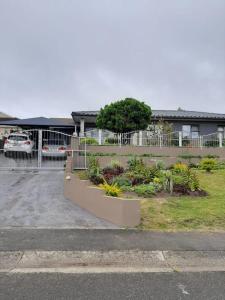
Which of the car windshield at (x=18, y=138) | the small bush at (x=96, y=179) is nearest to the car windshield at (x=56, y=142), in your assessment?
the car windshield at (x=18, y=138)

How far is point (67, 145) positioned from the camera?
16.5 m

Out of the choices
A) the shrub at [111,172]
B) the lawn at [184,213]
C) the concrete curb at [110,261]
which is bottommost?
the concrete curb at [110,261]

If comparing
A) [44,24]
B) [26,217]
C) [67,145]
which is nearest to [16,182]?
[26,217]

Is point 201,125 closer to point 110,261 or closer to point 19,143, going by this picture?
point 19,143

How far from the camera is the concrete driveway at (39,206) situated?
7.31 m

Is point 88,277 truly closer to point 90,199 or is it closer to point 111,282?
point 111,282

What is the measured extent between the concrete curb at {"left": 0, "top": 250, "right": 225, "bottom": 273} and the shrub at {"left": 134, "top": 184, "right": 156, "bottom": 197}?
3463mm

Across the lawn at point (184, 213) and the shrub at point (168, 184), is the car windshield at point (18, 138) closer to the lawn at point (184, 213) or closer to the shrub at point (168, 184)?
the shrub at point (168, 184)

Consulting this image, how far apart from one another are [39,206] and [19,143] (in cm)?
942

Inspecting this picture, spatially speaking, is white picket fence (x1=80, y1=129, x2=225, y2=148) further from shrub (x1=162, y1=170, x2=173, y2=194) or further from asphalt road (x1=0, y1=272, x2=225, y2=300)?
asphalt road (x1=0, y1=272, x2=225, y2=300)

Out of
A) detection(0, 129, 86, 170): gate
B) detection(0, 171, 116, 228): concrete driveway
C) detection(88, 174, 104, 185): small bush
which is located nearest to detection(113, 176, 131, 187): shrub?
detection(88, 174, 104, 185): small bush

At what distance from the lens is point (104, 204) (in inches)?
305

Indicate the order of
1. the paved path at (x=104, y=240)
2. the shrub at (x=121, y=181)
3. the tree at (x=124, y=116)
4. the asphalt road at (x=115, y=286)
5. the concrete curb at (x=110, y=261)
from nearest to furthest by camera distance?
the asphalt road at (x=115, y=286) < the concrete curb at (x=110, y=261) < the paved path at (x=104, y=240) < the shrub at (x=121, y=181) < the tree at (x=124, y=116)

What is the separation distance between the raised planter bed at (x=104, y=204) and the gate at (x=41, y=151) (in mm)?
4011
